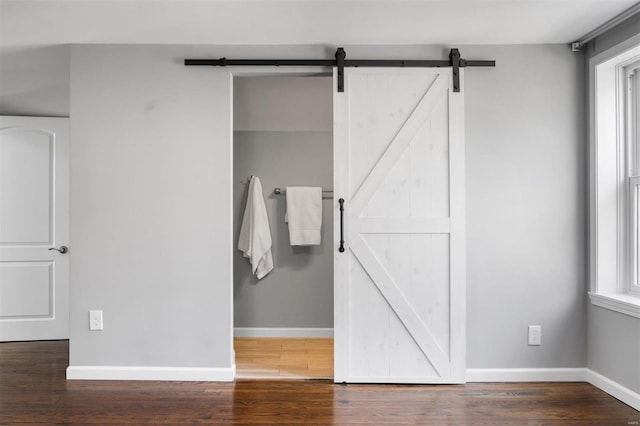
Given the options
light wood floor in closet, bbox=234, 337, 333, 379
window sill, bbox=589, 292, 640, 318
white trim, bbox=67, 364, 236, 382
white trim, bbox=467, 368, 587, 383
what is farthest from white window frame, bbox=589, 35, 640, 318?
white trim, bbox=67, 364, 236, 382

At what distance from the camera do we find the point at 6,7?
261 centimetres

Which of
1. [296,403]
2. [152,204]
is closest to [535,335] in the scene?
[296,403]

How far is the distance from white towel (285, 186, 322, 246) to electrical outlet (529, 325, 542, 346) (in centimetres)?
188

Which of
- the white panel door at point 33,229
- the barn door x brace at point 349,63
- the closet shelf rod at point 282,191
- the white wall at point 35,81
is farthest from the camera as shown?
the closet shelf rod at point 282,191

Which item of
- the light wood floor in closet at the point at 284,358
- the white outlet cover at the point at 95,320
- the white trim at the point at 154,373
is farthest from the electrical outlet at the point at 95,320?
the light wood floor in closet at the point at 284,358

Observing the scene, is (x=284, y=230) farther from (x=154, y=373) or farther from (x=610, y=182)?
(x=610, y=182)

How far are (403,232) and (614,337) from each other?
140cm

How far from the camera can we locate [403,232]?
122 inches

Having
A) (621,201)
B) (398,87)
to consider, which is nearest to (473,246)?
(621,201)

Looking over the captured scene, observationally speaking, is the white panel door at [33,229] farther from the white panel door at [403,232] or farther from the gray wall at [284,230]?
the white panel door at [403,232]

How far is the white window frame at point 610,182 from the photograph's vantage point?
3004 millimetres

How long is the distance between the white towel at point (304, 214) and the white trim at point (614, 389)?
2279mm

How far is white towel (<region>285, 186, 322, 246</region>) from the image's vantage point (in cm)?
426

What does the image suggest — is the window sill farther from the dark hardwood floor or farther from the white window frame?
the dark hardwood floor
